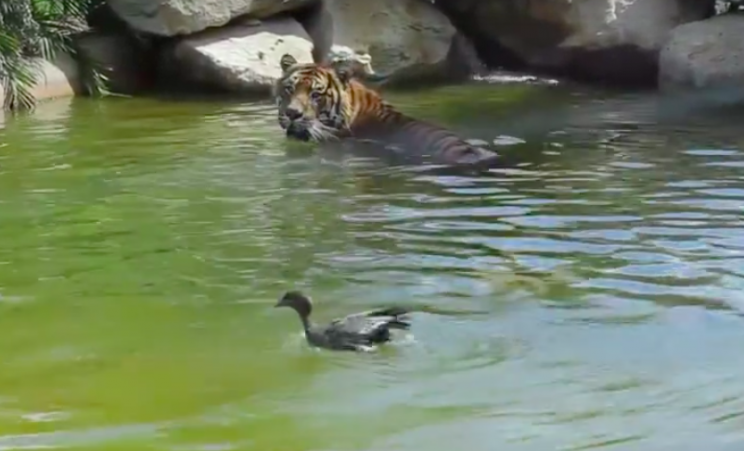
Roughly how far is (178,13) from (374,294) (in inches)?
298

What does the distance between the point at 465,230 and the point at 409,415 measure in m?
2.67

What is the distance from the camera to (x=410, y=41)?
13.8 metres

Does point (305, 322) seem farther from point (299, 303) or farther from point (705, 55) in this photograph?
point (705, 55)

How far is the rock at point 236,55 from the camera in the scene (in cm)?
1292

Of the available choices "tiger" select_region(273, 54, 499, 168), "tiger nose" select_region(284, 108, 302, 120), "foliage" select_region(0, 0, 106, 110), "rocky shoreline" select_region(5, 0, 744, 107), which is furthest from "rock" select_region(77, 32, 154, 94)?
"tiger nose" select_region(284, 108, 302, 120)

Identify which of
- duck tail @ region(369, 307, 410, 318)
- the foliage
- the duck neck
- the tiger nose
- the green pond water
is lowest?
the green pond water

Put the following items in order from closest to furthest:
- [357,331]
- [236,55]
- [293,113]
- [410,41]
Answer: [357,331] < [293,113] < [236,55] < [410,41]

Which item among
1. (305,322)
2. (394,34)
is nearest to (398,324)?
(305,322)

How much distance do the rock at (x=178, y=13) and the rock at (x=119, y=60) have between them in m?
0.46

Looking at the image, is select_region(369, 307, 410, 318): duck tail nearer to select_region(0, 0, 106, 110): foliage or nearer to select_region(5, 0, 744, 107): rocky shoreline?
select_region(0, 0, 106, 110): foliage

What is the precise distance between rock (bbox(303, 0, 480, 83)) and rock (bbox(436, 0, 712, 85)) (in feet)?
2.22

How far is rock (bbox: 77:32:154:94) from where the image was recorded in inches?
530

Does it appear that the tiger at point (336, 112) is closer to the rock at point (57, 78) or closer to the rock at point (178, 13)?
the rock at point (178, 13)

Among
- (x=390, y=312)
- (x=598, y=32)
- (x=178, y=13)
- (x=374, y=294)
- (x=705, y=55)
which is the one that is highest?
(x=178, y=13)
